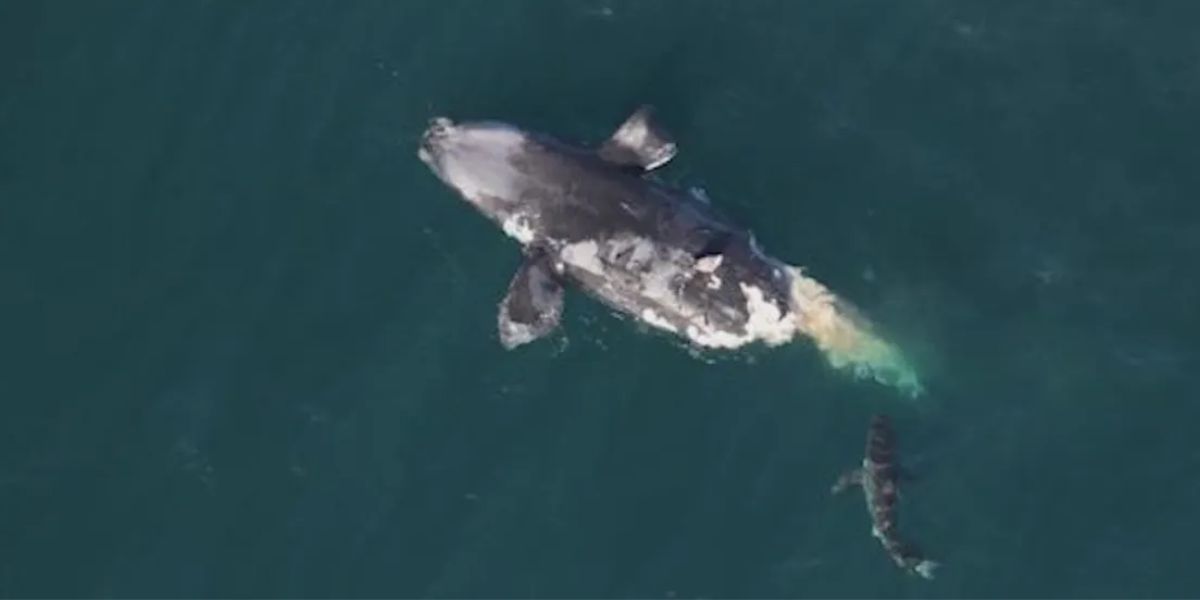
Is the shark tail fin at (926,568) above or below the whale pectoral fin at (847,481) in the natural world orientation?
below

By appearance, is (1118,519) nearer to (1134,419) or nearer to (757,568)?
(1134,419)

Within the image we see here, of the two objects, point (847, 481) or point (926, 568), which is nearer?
point (926, 568)

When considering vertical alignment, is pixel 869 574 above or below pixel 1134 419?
below

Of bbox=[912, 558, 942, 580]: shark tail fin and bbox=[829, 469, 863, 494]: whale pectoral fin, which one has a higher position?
bbox=[829, 469, 863, 494]: whale pectoral fin

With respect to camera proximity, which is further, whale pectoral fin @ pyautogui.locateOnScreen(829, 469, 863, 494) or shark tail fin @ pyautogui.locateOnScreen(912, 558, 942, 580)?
whale pectoral fin @ pyautogui.locateOnScreen(829, 469, 863, 494)

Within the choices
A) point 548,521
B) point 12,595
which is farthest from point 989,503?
point 12,595

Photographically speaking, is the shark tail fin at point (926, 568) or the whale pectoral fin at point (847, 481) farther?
the whale pectoral fin at point (847, 481)

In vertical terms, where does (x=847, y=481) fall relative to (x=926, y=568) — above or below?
above

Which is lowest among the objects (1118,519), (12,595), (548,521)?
(12,595)
